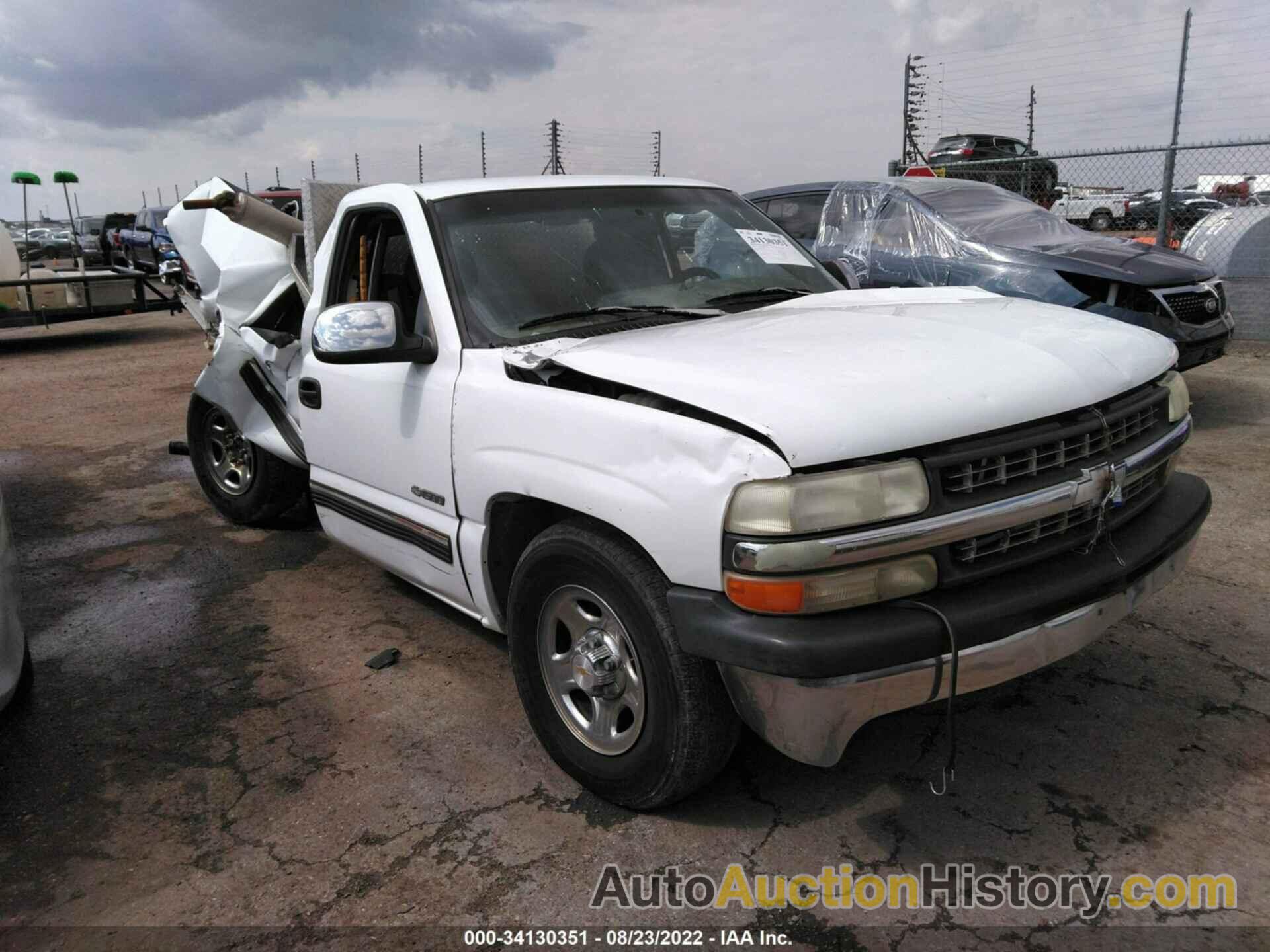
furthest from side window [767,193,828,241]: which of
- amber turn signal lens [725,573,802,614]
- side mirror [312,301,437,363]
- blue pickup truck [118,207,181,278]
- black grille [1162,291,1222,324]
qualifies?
blue pickup truck [118,207,181,278]

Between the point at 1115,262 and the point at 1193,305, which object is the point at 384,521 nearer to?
the point at 1115,262

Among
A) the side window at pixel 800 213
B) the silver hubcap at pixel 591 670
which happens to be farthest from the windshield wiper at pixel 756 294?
the side window at pixel 800 213

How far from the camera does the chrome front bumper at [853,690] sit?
2150 millimetres

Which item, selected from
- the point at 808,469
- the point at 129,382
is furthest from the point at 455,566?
the point at 129,382

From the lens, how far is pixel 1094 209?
18656 millimetres

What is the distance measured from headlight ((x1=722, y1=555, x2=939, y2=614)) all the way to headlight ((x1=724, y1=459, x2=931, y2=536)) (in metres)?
0.11

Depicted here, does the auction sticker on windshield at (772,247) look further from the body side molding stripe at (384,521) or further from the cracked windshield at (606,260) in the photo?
the body side molding stripe at (384,521)

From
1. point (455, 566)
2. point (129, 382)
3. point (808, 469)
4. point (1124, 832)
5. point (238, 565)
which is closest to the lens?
point (808, 469)

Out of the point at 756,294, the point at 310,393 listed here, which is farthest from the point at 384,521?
the point at 756,294

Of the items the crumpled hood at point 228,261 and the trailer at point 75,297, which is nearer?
the crumpled hood at point 228,261

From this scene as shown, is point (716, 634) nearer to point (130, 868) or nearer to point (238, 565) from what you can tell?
point (130, 868)

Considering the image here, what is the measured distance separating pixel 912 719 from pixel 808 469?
139cm

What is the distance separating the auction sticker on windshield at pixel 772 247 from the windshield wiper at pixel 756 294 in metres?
0.19

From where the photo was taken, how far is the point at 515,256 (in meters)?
3.32
